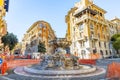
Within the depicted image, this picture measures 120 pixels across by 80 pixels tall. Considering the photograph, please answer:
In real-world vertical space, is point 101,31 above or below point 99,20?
below

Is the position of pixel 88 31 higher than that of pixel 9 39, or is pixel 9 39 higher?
pixel 88 31

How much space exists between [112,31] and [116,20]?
23.0 ft

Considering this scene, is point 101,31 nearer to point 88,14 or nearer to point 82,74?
point 88,14

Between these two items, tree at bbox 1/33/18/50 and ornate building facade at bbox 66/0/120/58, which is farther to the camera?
tree at bbox 1/33/18/50

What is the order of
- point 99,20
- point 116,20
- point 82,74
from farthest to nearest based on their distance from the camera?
point 116,20 → point 99,20 → point 82,74

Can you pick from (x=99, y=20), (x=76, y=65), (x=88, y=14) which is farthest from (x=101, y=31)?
(x=76, y=65)

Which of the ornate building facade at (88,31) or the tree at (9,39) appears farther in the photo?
the tree at (9,39)

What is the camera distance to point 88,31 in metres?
39.0

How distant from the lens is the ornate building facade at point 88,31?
38.9 meters

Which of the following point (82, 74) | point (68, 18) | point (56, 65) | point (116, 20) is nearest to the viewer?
point (82, 74)

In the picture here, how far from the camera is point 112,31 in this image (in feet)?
169

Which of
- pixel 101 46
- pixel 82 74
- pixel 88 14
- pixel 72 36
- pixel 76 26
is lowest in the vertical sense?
pixel 82 74

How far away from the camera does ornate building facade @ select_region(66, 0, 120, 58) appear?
3888 centimetres

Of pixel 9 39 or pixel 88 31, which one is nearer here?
pixel 88 31
